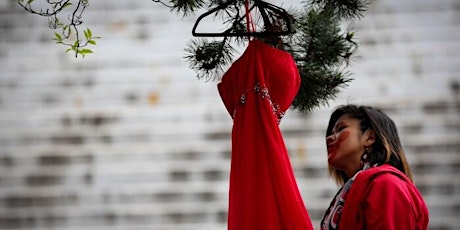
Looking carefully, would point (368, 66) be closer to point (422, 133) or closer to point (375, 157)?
point (422, 133)

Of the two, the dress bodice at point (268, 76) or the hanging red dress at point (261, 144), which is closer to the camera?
the hanging red dress at point (261, 144)

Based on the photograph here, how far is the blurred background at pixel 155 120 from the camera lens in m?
3.96

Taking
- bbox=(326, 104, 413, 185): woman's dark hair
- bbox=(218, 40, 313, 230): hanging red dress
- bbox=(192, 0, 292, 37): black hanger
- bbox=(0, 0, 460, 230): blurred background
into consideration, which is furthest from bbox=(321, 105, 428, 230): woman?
bbox=(0, 0, 460, 230): blurred background

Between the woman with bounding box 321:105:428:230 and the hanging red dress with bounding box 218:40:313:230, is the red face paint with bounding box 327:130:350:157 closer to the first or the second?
the woman with bounding box 321:105:428:230

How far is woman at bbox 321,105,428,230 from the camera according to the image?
4.81 ft

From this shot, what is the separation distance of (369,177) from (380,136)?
17 cm

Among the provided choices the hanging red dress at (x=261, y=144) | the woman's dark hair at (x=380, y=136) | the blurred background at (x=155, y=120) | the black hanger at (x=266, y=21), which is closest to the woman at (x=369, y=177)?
the woman's dark hair at (x=380, y=136)

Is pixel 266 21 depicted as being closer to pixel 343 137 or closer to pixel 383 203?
pixel 343 137

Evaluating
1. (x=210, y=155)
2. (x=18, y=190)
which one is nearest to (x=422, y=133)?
(x=210, y=155)

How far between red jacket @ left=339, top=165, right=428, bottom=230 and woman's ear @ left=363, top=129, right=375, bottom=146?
11 centimetres

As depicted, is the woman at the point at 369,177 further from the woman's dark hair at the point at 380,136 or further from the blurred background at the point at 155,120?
the blurred background at the point at 155,120

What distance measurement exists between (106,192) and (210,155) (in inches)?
22.9

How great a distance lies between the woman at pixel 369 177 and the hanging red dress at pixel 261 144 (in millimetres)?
111

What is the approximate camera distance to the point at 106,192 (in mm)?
4004
